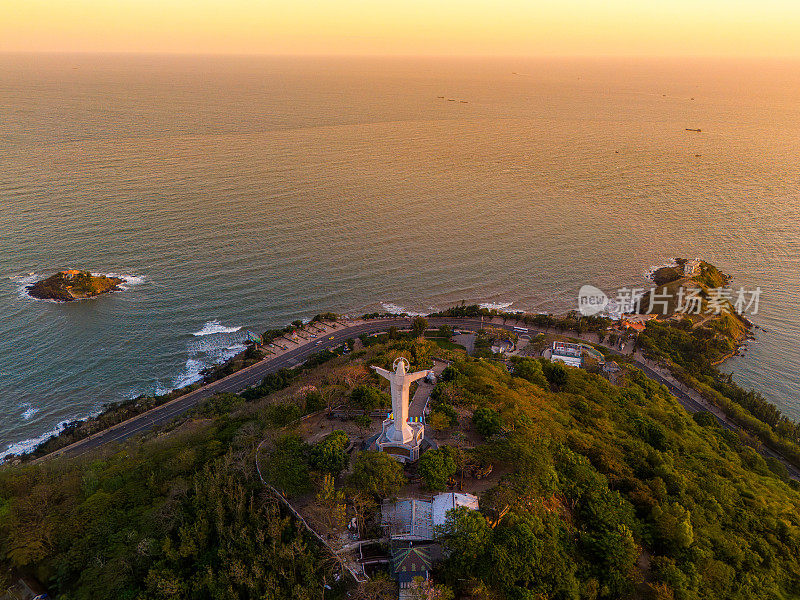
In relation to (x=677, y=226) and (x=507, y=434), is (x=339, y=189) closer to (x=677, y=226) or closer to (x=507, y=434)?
(x=677, y=226)

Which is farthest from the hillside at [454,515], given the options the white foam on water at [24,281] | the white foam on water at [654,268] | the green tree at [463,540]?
the white foam on water at [654,268]

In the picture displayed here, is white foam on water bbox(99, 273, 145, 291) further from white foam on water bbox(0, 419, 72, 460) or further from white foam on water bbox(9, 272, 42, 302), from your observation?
white foam on water bbox(0, 419, 72, 460)

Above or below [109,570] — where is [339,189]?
above

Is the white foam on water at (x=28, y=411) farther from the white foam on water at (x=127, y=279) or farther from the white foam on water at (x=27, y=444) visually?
the white foam on water at (x=127, y=279)

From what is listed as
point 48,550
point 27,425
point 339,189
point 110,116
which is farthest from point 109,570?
point 110,116

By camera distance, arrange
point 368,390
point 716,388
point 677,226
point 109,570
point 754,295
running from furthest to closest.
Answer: point 677,226
point 754,295
point 716,388
point 368,390
point 109,570

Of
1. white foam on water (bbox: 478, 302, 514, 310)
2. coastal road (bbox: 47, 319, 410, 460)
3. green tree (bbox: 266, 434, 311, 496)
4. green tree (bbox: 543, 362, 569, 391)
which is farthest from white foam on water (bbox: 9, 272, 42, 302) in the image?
green tree (bbox: 543, 362, 569, 391)
